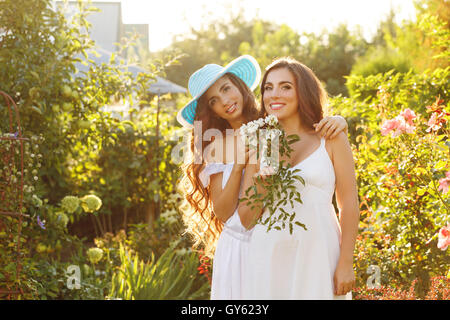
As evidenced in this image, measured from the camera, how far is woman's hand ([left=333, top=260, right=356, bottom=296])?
6.95 feet

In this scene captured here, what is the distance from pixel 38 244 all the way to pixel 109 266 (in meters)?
0.83

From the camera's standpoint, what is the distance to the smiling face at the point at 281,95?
7.60 feet

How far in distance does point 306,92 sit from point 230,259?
0.83 meters

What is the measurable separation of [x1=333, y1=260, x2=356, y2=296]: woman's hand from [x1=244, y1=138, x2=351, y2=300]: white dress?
3 cm

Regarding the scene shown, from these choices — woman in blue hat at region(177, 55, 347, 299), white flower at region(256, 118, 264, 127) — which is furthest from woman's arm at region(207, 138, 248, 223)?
white flower at region(256, 118, 264, 127)

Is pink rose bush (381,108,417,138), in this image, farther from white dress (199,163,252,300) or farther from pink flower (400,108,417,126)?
white dress (199,163,252,300)

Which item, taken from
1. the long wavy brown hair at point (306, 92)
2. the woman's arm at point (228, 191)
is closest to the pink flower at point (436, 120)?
the long wavy brown hair at point (306, 92)

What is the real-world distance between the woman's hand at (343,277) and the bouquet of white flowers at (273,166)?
0.26 meters

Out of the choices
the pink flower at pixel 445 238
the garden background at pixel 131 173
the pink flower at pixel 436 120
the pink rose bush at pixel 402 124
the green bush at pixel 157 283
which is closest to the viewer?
the pink flower at pixel 445 238

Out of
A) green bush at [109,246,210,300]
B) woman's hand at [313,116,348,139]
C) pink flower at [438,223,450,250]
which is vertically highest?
woman's hand at [313,116,348,139]

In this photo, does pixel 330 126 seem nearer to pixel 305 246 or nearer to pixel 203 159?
pixel 305 246

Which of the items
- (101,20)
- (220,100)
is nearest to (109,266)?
(220,100)

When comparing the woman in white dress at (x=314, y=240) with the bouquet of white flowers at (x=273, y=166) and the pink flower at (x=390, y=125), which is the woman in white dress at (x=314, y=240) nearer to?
the bouquet of white flowers at (x=273, y=166)
